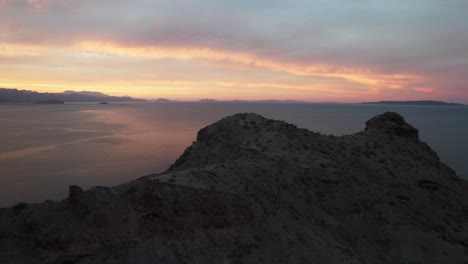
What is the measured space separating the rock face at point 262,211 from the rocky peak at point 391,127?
6920 mm

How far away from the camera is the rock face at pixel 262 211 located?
15556mm

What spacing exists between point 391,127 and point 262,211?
32459 millimetres

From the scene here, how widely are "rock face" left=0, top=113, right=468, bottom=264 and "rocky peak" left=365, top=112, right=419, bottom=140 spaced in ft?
22.7

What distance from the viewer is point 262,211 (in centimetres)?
2106

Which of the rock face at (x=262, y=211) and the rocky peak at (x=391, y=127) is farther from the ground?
the rocky peak at (x=391, y=127)

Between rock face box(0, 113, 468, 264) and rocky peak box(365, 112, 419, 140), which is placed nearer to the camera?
rock face box(0, 113, 468, 264)

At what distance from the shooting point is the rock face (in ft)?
51.0

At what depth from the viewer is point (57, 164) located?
190 ft

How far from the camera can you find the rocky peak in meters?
47.5

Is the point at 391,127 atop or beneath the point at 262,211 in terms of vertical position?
atop

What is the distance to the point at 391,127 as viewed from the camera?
1889 inches

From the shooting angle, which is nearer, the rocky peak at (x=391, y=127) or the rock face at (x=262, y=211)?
the rock face at (x=262, y=211)

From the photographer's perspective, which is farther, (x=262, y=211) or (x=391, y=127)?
(x=391, y=127)

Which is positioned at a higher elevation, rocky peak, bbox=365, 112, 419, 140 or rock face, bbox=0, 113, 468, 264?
rocky peak, bbox=365, 112, 419, 140
